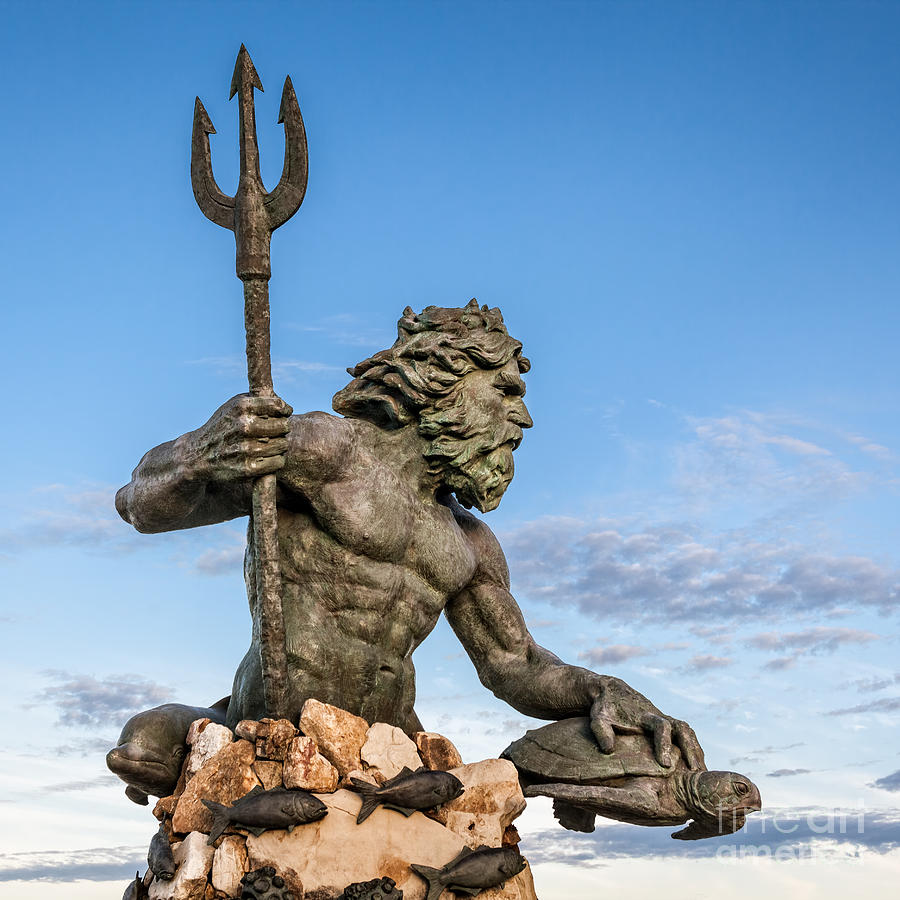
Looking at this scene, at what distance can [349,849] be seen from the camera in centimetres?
625

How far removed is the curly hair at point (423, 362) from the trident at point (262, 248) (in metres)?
0.85

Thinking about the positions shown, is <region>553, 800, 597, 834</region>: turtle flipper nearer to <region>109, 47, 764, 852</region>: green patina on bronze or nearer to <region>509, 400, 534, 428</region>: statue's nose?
<region>109, 47, 764, 852</region>: green patina on bronze

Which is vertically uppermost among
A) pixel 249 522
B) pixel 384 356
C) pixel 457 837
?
pixel 384 356

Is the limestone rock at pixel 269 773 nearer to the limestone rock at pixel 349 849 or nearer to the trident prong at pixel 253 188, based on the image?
the limestone rock at pixel 349 849

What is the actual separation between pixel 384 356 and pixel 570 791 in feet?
7.43

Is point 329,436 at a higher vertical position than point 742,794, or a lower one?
A: higher

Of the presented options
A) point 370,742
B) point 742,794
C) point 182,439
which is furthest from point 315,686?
point 742,794

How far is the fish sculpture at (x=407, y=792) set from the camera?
6312mm

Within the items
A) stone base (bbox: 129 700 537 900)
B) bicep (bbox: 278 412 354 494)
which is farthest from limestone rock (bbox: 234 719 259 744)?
bicep (bbox: 278 412 354 494)

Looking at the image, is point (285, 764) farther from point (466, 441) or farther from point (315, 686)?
point (466, 441)

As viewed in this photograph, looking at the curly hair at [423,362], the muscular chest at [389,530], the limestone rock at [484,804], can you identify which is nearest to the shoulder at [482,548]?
the muscular chest at [389,530]

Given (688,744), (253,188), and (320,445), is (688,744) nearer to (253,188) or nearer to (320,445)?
(320,445)

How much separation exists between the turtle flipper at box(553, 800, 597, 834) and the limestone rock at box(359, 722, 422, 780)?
1.05 metres

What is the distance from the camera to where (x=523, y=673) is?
748 centimetres
